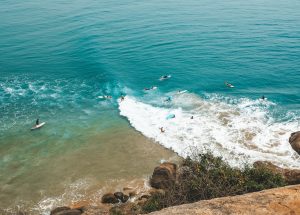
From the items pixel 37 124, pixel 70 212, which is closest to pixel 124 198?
pixel 70 212

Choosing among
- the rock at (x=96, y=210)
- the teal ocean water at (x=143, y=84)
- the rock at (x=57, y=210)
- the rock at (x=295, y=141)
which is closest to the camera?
the rock at (x=96, y=210)

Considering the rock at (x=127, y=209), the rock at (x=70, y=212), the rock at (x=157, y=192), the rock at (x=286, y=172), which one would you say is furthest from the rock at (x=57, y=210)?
the rock at (x=286, y=172)

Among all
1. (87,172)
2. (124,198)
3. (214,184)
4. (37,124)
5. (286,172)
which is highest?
(214,184)

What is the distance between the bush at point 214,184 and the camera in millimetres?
27672

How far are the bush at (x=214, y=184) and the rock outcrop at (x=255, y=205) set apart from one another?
9.68 meters

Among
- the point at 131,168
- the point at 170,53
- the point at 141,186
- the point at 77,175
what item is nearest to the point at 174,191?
the point at 141,186

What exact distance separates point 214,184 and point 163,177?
19.2ft

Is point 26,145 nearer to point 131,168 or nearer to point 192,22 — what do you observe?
point 131,168

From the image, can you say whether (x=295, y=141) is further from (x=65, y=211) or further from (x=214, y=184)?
(x=65, y=211)

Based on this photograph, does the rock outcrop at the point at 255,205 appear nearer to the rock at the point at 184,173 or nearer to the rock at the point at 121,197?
the rock at the point at 121,197

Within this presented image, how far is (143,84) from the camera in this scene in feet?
186

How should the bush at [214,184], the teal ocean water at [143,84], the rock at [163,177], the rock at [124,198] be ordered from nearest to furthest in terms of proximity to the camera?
the bush at [214,184] → the rock at [124,198] → the rock at [163,177] → the teal ocean water at [143,84]

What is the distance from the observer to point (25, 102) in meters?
51.3

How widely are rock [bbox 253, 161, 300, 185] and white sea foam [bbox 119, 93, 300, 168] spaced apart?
1849 millimetres
